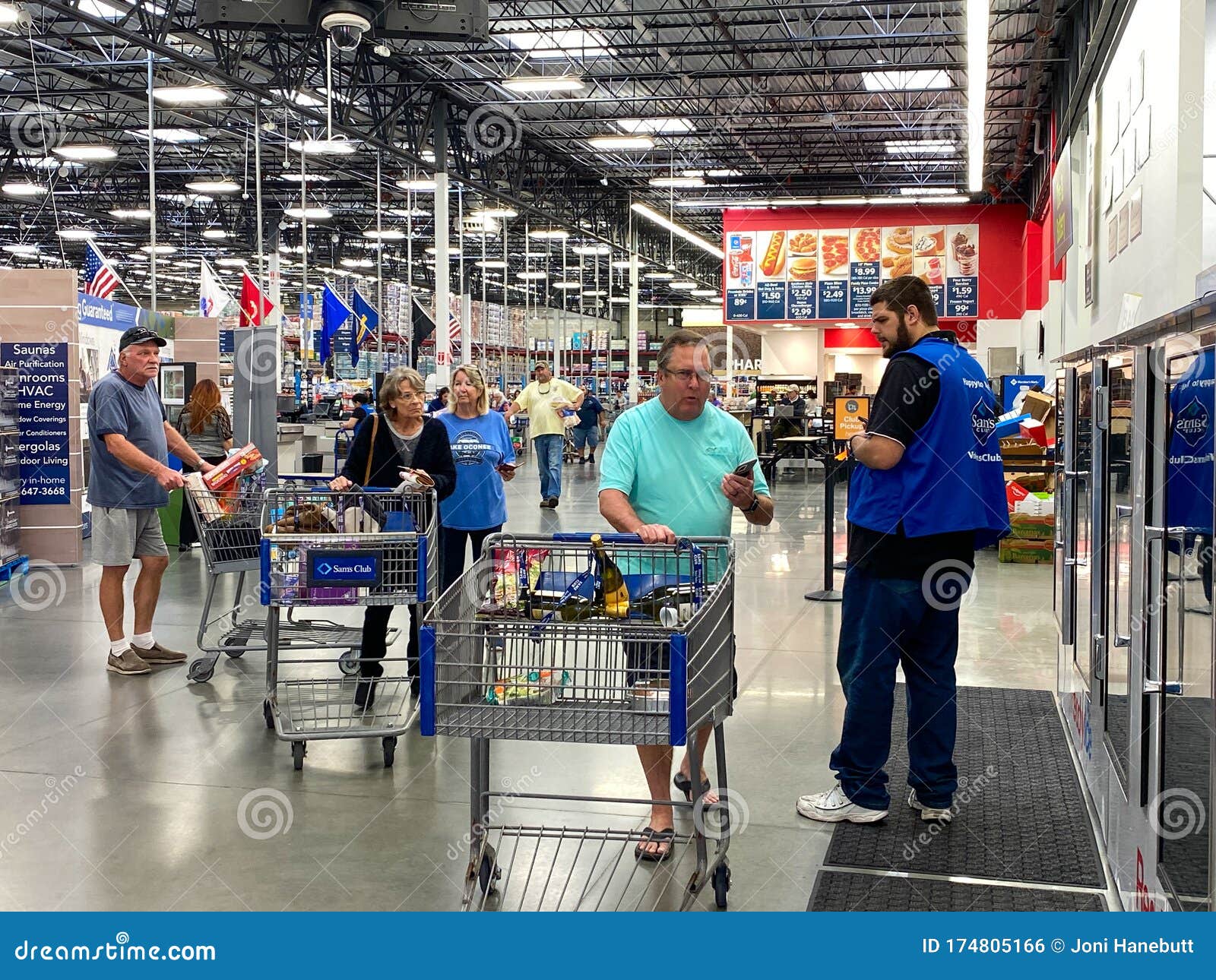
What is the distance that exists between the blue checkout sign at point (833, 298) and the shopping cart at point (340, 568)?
58.9 feet

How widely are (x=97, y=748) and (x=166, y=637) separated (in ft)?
6.84

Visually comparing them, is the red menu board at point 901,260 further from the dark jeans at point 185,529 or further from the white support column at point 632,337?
the dark jeans at point 185,529

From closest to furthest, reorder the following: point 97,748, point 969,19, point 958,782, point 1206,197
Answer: point 1206,197 < point 958,782 < point 97,748 < point 969,19

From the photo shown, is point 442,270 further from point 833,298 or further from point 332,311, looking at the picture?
point 833,298

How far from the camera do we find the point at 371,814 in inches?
159

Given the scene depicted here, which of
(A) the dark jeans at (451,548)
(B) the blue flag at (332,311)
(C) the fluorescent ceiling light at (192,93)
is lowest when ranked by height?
(A) the dark jeans at (451,548)

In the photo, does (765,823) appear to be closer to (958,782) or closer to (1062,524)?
(958,782)

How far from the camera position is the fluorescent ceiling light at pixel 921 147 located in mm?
21469

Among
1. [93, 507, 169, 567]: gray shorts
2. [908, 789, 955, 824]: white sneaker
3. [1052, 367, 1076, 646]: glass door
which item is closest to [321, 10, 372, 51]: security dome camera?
[93, 507, 169, 567]: gray shorts

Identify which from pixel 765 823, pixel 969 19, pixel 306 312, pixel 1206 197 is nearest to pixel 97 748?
pixel 765 823

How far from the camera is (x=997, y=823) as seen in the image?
13.0 ft

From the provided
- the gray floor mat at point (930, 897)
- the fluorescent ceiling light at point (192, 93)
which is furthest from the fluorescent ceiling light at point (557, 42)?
the gray floor mat at point (930, 897)

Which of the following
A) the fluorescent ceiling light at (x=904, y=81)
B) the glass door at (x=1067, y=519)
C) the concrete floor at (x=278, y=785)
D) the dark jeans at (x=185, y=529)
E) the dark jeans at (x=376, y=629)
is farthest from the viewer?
the fluorescent ceiling light at (x=904, y=81)

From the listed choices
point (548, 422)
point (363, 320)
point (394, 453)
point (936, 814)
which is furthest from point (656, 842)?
point (363, 320)
